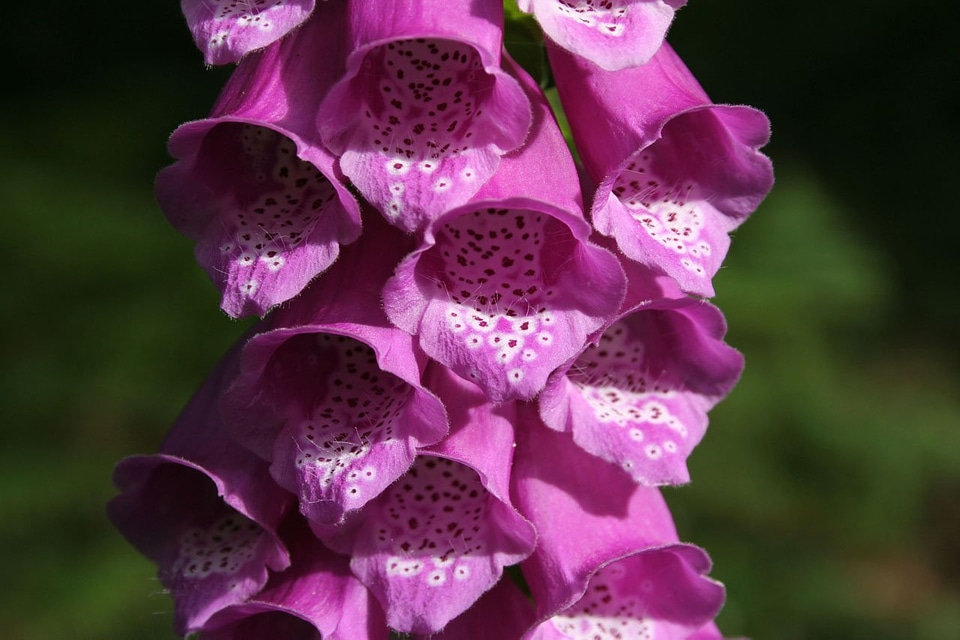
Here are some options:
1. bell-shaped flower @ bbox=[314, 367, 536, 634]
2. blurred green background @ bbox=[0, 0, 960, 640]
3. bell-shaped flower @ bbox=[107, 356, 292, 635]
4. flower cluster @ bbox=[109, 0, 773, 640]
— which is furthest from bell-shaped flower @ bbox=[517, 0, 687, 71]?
blurred green background @ bbox=[0, 0, 960, 640]

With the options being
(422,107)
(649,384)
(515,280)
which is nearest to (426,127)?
(422,107)

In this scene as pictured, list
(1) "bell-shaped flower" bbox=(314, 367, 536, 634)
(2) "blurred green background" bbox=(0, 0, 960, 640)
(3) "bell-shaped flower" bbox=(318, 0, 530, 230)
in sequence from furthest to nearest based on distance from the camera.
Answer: (2) "blurred green background" bbox=(0, 0, 960, 640) < (1) "bell-shaped flower" bbox=(314, 367, 536, 634) < (3) "bell-shaped flower" bbox=(318, 0, 530, 230)

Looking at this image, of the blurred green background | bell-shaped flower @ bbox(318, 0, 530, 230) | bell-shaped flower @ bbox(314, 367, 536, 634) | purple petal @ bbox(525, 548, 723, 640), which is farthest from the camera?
the blurred green background

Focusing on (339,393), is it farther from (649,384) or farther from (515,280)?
(649,384)

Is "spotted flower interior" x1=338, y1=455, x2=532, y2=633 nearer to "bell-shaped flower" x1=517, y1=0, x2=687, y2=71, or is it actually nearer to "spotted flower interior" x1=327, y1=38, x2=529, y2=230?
"spotted flower interior" x1=327, y1=38, x2=529, y2=230

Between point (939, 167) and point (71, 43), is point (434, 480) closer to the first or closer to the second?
point (71, 43)

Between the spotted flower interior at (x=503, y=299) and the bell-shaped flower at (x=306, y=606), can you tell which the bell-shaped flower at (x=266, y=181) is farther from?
the bell-shaped flower at (x=306, y=606)

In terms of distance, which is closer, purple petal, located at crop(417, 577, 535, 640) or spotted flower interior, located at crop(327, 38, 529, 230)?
spotted flower interior, located at crop(327, 38, 529, 230)

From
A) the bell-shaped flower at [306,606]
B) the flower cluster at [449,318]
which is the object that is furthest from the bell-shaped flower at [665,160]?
the bell-shaped flower at [306,606]
